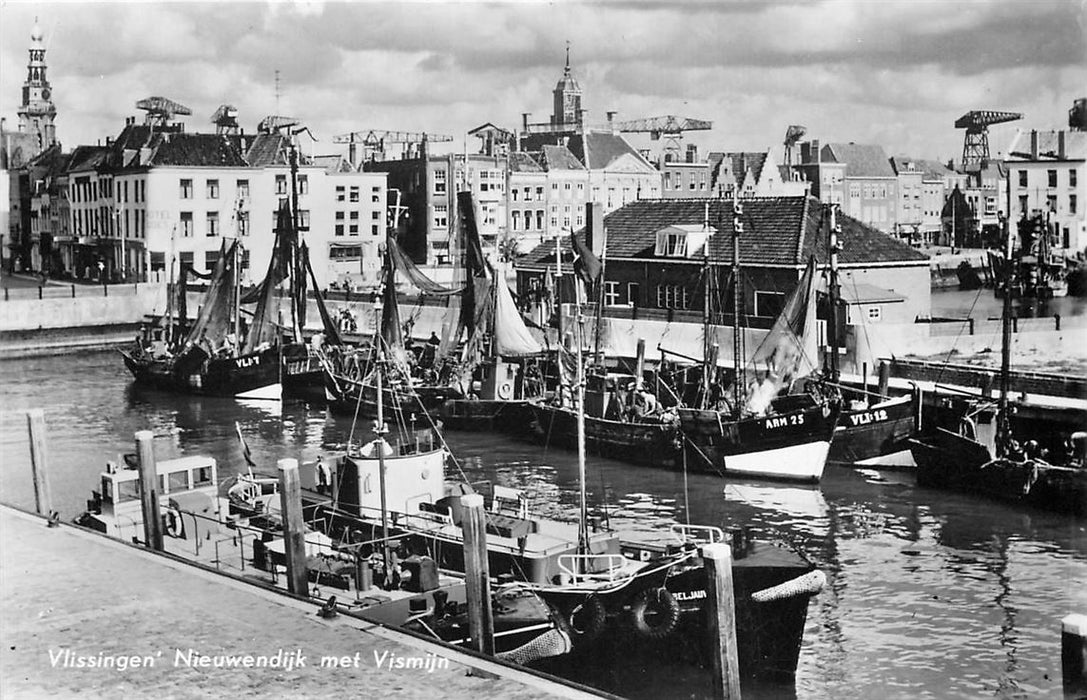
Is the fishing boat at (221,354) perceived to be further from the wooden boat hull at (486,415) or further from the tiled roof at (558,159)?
the tiled roof at (558,159)

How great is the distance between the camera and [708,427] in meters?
35.9

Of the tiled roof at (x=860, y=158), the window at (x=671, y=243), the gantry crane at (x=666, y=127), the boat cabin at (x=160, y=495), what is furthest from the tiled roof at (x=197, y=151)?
the tiled roof at (x=860, y=158)

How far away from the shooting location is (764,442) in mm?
35312

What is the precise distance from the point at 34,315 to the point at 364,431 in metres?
29.3

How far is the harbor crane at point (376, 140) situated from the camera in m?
96.1

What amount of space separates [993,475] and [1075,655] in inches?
704

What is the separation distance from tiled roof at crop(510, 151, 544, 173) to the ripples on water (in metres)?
41.8

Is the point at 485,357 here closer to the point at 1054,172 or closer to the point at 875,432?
the point at 875,432

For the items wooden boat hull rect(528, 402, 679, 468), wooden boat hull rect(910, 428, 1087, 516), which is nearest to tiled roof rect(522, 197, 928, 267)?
wooden boat hull rect(528, 402, 679, 468)

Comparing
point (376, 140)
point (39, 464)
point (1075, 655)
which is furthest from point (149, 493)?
point (376, 140)

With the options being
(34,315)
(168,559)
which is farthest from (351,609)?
(34,315)

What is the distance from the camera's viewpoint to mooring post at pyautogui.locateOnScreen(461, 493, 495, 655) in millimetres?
17859

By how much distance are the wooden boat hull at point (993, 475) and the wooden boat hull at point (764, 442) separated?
2.63m

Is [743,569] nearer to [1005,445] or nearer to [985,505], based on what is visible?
[985,505]
